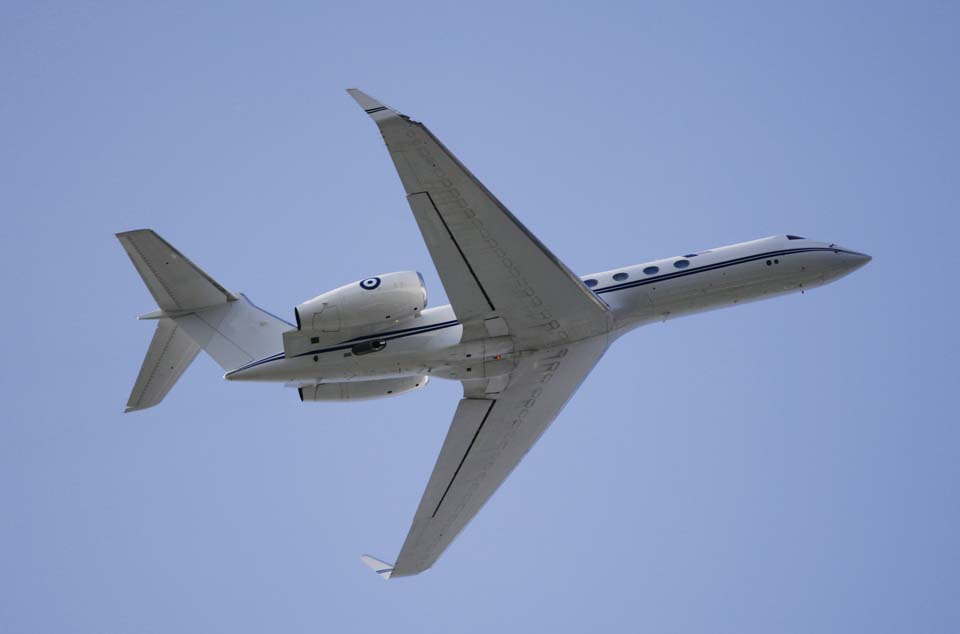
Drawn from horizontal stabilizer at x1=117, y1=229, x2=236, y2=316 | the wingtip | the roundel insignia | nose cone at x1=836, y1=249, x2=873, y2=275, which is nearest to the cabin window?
the roundel insignia

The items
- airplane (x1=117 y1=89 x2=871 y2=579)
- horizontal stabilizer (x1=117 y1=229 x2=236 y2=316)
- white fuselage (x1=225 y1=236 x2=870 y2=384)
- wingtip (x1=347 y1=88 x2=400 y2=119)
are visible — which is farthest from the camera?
horizontal stabilizer (x1=117 y1=229 x2=236 y2=316)

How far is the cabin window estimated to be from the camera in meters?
25.8

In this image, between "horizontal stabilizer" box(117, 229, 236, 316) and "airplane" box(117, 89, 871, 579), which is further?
"horizontal stabilizer" box(117, 229, 236, 316)

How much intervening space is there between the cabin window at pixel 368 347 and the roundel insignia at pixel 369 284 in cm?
127

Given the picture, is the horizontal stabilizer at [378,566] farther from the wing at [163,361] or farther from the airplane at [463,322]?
the wing at [163,361]

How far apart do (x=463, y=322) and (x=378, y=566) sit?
8.06 m

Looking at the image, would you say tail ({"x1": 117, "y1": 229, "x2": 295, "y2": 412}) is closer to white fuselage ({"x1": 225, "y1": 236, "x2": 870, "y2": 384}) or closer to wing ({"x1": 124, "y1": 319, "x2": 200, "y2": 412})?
wing ({"x1": 124, "y1": 319, "x2": 200, "y2": 412})

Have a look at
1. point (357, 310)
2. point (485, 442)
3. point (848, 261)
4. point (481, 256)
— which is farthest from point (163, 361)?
point (848, 261)

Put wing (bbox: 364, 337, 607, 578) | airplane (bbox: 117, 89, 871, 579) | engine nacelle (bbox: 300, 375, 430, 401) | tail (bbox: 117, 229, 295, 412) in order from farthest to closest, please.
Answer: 1. wing (bbox: 364, 337, 607, 578)
2. engine nacelle (bbox: 300, 375, 430, 401)
3. tail (bbox: 117, 229, 295, 412)
4. airplane (bbox: 117, 89, 871, 579)

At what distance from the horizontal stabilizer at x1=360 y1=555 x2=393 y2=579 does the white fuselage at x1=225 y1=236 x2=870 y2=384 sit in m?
6.00

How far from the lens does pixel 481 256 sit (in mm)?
24188

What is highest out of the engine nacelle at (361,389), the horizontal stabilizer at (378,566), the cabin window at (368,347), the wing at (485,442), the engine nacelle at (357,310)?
the engine nacelle at (357,310)

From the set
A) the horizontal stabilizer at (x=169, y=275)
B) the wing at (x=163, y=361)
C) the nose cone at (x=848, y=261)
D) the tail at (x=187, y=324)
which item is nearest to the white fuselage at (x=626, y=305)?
the nose cone at (x=848, y=261)

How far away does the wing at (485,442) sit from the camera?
2736cm
